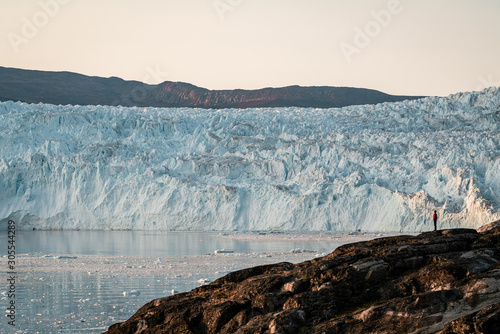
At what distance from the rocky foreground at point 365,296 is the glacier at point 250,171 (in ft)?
73.4

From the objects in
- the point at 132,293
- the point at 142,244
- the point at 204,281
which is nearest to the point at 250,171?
the point at 142,244

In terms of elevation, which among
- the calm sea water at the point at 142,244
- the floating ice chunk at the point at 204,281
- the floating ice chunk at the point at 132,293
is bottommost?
the calm sea water at the point at 142,244

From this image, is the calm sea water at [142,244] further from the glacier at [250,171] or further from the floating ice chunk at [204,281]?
the floating ice chunk at [204,281]

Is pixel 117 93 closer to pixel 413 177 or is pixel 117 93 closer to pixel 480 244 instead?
pixel 413 177

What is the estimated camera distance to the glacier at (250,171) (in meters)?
31.9

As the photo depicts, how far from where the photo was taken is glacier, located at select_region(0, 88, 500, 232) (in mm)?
31875

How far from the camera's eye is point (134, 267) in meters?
17.7

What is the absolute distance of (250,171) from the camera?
120 feet

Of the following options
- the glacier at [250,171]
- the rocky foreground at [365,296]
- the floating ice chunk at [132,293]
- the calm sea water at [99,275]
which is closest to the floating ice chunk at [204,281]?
the calm sea water at [99,275]

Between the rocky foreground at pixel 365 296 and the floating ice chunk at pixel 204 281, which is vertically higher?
the rocky foreground at pixel 365 296

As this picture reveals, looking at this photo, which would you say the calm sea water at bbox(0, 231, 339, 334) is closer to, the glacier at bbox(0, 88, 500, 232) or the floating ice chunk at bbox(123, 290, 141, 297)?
the floating ice chunk at bbox(123, 290, 141, 297)

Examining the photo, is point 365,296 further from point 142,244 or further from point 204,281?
point 142,244

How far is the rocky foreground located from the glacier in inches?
880

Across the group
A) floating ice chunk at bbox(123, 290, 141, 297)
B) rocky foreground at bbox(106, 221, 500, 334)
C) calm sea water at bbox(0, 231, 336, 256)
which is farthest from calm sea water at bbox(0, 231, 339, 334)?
rocky foreground at bbox(106, 221, 500, 334)
